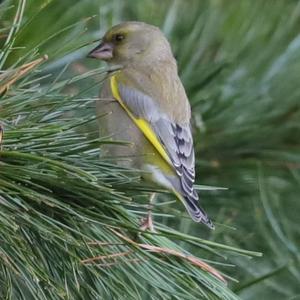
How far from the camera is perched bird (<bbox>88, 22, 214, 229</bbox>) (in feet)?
5.93

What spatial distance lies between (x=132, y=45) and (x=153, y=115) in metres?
0.36

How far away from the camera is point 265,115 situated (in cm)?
198

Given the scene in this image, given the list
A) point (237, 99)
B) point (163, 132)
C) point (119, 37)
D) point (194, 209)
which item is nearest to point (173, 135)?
point (163, 132)

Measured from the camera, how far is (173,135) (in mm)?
1909

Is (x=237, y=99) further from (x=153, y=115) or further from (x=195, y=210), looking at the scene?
(x=195, y=210)

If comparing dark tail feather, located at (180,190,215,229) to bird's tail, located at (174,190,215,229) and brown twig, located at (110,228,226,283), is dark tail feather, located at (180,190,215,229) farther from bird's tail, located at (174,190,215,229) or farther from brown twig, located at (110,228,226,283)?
brown twig, located at (110,228,226,283)

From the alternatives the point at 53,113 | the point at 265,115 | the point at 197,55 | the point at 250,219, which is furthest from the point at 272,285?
the point at 53,113

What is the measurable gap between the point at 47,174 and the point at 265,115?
2.43 ft

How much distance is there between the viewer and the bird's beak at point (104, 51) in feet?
6.88

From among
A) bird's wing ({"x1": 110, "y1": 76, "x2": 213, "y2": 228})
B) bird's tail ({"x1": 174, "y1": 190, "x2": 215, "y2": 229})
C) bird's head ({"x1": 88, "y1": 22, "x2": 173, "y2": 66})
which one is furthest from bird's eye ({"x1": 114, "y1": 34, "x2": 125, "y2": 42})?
bird's tail ({"x1": 174, "y1": 190, "x2": 215, "y2": 229})

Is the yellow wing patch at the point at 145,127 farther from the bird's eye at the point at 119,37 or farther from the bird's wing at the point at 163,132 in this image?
the bird's eye at the point at 119,37

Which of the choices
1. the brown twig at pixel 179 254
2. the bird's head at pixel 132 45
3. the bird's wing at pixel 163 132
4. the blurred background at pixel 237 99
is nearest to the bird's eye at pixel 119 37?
the bird's head at pixel 132 45

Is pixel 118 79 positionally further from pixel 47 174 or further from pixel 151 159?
pixel 47 174

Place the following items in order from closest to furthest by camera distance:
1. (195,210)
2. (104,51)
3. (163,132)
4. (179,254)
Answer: (179,254), (195,210), (163,132), (104,51)
